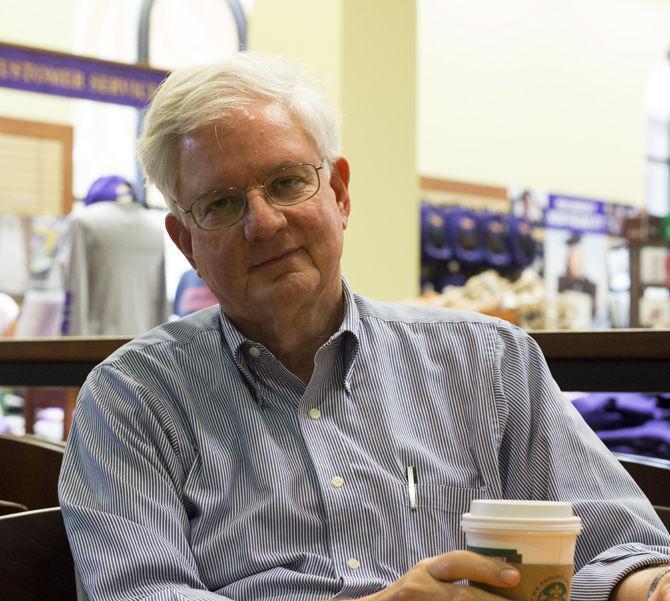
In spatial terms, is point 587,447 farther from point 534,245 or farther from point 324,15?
point 534,245

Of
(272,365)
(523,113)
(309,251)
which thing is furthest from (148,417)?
(523,113)

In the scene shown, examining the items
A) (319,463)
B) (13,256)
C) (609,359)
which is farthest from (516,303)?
(319,463)

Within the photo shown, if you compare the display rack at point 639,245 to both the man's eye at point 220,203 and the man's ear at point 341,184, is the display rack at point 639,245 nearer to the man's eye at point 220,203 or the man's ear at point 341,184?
the man's ear at point 341,184

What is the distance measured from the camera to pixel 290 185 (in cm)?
166

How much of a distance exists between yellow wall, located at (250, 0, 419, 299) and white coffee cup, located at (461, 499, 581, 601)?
5.62 meters

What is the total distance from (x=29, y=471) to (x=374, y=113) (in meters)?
5.20

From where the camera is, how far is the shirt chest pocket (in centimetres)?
153

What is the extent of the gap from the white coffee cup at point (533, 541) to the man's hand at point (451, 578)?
0.05 feet

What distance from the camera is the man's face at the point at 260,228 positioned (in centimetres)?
163

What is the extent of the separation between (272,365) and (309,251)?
0.19 meters

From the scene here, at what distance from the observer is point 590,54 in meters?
15.0

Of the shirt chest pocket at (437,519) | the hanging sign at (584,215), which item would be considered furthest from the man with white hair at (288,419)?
the hanging sign at (584,215)

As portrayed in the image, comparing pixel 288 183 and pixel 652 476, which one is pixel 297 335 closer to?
pixel 288 183

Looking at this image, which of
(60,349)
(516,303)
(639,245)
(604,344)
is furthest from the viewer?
(639,245)
